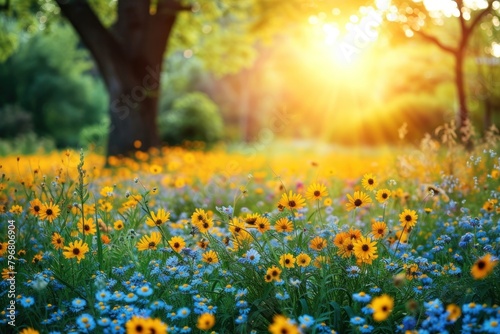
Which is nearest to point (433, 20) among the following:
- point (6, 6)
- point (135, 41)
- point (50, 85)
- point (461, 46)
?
point (461, 46)

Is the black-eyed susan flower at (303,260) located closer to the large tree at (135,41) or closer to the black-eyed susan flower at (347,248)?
the black-eyed susan flower at (347,248)

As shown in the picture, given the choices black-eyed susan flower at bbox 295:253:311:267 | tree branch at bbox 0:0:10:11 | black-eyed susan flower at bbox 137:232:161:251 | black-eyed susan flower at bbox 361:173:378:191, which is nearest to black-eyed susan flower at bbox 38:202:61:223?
black-eyed susan flower at bbox 137:232:161:251

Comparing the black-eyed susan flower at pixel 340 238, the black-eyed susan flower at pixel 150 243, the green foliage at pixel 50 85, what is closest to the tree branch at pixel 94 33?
the black-eyed susan flower at pixel 150 243

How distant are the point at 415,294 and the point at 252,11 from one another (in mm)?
10603

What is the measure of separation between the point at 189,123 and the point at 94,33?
24.2ft

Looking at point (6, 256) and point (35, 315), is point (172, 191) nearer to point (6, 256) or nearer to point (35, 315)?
point (6, 256)

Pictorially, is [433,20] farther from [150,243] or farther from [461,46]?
[150,243]

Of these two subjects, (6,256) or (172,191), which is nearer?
(6,256)

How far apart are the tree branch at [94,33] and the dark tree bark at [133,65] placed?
0.02 m

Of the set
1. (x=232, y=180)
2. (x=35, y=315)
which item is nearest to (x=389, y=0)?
(x=232, y=180)

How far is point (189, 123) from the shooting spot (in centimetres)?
1697

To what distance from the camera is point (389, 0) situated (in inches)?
369

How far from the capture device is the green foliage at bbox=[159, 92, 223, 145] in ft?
55.6

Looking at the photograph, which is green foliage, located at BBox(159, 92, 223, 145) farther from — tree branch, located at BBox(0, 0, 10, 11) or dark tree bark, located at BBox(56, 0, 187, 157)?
tree branch, located at BBox(0, 0, 10, 11)
